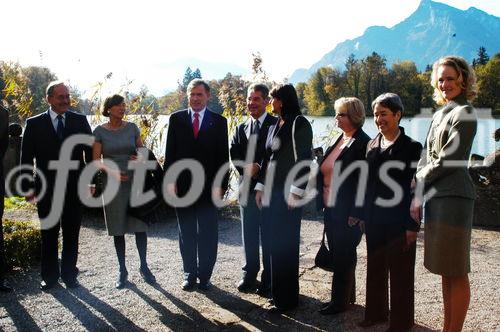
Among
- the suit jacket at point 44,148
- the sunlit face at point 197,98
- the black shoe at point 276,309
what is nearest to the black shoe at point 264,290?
the black shoe at point 276,309

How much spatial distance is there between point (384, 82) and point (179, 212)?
59.1 meters

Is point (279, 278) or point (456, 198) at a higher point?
point (456, 198)

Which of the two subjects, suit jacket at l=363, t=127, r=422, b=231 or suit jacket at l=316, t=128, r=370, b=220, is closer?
suit jacket at l=363, t=127, r=422, b=231

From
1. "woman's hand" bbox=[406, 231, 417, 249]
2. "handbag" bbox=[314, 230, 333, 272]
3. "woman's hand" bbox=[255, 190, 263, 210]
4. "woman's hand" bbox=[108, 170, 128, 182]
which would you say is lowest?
"handbag" bbox=[314, 230, 333, 272]

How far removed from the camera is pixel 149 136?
416 inches

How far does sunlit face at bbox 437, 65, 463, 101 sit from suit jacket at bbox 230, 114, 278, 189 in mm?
1803

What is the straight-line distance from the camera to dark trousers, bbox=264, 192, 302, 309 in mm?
4254

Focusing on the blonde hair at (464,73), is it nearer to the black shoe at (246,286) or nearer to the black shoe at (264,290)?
the black shoe at (264,290)

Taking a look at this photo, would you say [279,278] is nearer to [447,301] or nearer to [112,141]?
[447,301]

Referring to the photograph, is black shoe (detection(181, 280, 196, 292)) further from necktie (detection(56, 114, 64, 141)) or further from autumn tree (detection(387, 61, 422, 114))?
autumn tree (detection(387, 61, 422, 114))

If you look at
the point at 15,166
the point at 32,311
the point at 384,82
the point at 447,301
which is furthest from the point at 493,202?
the point at 384,82

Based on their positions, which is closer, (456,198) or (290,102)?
(456,198)

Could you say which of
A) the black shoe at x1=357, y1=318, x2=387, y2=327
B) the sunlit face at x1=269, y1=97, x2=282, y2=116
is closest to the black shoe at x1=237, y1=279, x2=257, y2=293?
the black shoe at x1=357, y1=318, x2=387, y2=327

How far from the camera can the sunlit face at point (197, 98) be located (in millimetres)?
4914
